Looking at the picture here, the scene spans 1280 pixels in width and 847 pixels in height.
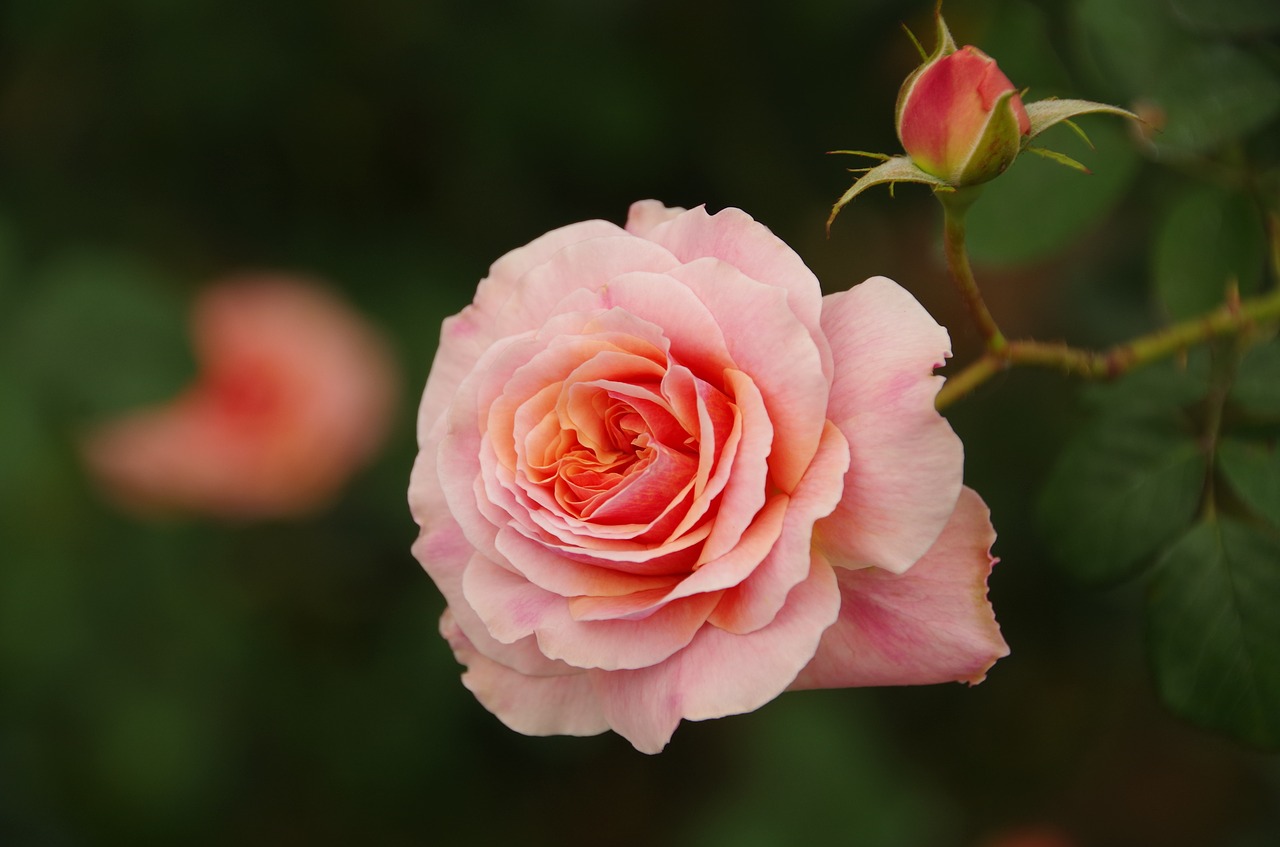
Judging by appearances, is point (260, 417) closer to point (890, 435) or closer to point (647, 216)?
point (647, 216)

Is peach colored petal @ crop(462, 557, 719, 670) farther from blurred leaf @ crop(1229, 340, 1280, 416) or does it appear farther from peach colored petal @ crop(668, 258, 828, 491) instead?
blurred leaf @ crop(1229, 340, 1280, 416)

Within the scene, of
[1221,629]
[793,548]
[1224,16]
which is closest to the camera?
[793,548]

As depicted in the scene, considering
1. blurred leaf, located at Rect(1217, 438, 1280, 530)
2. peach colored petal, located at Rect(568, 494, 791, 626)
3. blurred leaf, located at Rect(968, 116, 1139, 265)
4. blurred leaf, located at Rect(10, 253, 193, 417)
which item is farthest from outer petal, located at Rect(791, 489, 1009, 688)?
blurred leaf, located at Rect(10, 253, 193, 417)

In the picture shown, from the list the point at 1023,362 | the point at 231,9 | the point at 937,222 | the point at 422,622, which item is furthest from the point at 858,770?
the point at 231,9

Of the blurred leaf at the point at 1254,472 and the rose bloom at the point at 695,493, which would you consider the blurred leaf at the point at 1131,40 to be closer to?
the blurred leaf at the point at 1254,472

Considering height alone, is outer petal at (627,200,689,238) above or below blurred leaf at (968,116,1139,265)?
above

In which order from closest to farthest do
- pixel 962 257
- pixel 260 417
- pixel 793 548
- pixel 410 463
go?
pixel 793 548, pixel 962 257, pixel 260 417, pixel 410 463

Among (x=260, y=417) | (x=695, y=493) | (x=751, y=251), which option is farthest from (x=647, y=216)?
(x=260, y=417)

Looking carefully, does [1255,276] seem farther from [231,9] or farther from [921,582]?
[231,9]
